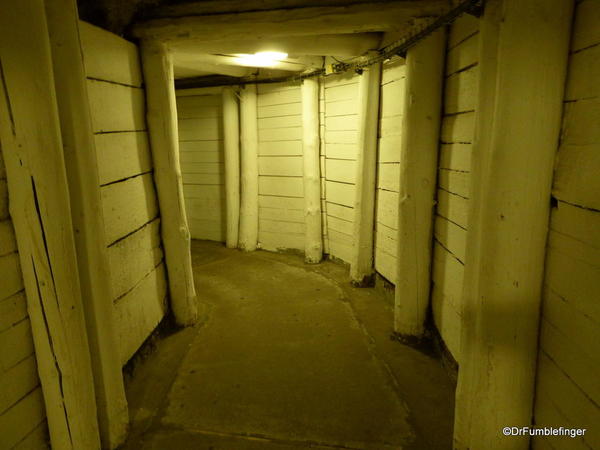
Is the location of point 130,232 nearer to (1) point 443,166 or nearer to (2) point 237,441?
(2) point 237,441

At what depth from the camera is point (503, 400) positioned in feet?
5.24

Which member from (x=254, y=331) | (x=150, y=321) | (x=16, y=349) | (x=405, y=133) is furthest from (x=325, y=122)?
(x=16, y=349)

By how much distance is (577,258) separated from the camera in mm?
1292

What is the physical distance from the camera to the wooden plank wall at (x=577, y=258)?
3.97ft

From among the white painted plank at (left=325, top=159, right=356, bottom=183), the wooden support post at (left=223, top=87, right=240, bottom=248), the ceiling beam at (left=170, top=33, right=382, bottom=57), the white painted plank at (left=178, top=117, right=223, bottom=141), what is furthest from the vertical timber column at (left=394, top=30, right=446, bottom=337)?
the white painted plank at (left=178, top=117, right=223, bottom=141)

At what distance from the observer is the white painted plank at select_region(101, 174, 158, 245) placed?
2.27 metres

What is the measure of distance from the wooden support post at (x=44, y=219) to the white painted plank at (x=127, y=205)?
0.74 metres

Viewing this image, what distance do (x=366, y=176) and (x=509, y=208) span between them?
7.57 feet

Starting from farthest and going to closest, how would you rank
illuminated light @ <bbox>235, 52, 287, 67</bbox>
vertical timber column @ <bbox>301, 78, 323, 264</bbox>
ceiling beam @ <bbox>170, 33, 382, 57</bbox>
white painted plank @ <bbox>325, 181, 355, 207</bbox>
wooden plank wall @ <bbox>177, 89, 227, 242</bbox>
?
wooden plank wall @ <bbox>177, 89, 227, 242</bbox>
vertical timber column @ <bbox>301, 78, 323, 264</bbox>
white painted plank @ <bbox>325, 181, 355, 207</bbox>
illuminated light @ <bbox>235, 52, 287, 67</bbox>
ceiling beam @ <bbox>170, 33, 382, 57</bbox>

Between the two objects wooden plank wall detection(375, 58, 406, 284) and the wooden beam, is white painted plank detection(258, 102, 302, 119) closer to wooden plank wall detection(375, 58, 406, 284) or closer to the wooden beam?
wooden plank wall detection(375, 58, 406, 284)

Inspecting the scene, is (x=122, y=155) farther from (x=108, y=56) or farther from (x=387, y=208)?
(x=387, y=208)

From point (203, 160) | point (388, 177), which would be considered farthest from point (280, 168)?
point (388, 177)

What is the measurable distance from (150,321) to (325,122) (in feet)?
9.13

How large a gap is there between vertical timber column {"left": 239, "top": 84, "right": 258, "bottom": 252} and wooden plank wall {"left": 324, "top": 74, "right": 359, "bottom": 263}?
1.04 meters
